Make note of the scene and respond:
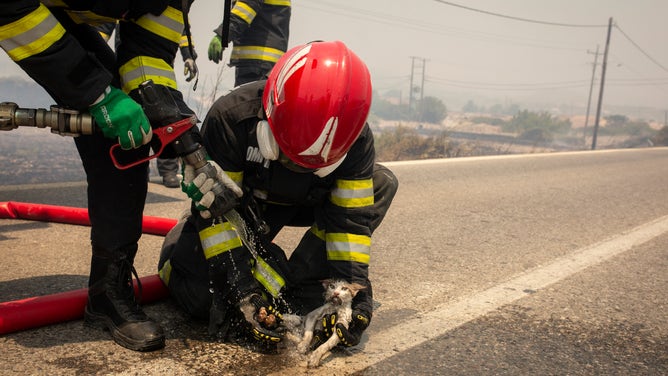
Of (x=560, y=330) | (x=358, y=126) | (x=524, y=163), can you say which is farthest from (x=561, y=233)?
(x=524, y=163)

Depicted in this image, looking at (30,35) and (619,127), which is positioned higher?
(30,35)

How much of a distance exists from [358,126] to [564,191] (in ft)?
19.4

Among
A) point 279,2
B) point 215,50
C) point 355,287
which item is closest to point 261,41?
point 279,2

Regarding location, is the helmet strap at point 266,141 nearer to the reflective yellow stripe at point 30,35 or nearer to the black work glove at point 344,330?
the black work glove at point 344,330

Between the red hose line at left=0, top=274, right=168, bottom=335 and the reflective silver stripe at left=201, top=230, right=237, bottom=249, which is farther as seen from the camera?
the reflective silver stripe at left=201, top=230, right=237, bottom=249

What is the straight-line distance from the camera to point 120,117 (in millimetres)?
2123

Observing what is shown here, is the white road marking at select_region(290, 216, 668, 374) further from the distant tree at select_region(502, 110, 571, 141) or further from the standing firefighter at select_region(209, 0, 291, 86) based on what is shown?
the distant tree at select_region(502, 110, 571, 141)

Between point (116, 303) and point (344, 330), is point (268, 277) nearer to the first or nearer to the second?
point (344, 330)

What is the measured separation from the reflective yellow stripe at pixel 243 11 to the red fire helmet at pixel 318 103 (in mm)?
3047

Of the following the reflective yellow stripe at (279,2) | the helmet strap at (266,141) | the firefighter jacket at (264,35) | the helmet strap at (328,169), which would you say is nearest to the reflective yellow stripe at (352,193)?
the helmet strap at (328,169)

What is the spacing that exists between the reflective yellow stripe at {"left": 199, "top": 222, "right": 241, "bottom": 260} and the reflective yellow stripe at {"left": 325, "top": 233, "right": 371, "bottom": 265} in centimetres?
43

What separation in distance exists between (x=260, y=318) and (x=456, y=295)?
1.31 m

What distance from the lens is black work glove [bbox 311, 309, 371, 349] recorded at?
8.00 feet

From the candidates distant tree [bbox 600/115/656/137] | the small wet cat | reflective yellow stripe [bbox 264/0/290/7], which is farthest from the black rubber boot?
distant tree [bbox 600/115/656/137]
